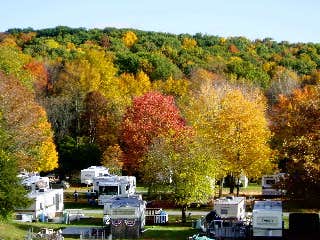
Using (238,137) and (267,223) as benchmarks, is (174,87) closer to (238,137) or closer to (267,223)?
(238,137)

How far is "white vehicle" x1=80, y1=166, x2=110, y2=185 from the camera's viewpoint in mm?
60291

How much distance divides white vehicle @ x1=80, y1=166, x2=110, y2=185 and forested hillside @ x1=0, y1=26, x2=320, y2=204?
1156 millimetres

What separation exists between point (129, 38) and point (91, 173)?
262 ft

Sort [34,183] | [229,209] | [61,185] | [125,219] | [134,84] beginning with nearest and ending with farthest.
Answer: [125,219] → [229,209] → [34,183] → [61,185] → [134,84]

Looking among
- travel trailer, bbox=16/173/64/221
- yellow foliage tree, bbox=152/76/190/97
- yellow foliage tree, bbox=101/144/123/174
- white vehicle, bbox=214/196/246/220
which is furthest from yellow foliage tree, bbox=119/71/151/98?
white vehicle, bbox=214/196/246/220

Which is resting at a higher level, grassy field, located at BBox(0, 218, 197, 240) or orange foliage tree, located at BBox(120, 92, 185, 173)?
orange foliage tree, located at BBox(120, 92, 185, 173)

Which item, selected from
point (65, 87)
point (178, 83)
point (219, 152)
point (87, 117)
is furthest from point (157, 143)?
point (178, 83)

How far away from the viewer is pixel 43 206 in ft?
150

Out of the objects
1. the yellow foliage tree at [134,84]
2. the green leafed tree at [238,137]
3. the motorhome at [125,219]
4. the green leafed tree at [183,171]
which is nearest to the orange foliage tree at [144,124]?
the green leafed tree at [238,137]

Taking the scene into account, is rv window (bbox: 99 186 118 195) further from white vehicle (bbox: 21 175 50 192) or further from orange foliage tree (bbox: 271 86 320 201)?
orange foliage tree (bbox: 271 86 320 201)

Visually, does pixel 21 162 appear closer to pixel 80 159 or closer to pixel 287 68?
pixel 80 159

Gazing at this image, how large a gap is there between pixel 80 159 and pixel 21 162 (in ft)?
50.9

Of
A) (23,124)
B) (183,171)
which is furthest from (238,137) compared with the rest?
(23,124)

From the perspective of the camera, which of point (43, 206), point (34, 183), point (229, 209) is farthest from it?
point (34, 183)
